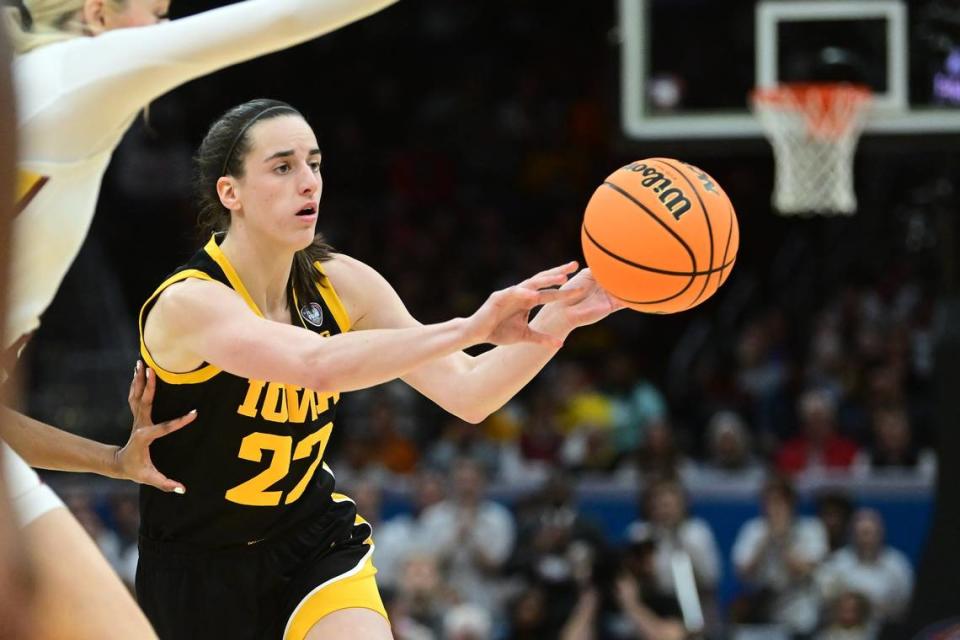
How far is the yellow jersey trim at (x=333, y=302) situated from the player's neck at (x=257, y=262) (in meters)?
0.17

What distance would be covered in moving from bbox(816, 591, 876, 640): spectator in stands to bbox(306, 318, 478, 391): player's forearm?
6002 mm

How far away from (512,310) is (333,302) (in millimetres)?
874

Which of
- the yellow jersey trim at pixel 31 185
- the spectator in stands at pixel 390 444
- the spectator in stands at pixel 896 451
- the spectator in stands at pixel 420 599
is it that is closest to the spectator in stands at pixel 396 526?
the spectator in stands at pixel 420 599

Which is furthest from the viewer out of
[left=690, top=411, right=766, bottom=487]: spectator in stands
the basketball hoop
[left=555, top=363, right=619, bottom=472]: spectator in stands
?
[left=555, top=363, right=619, bottom=472]: spectator in stands

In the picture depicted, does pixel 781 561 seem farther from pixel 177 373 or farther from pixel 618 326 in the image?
pixel 177 373

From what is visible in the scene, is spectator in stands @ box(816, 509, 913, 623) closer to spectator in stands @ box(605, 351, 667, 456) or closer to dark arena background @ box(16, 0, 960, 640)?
dark arena background @ box(16, 0, 960, 640)

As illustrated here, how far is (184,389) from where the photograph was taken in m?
4.07

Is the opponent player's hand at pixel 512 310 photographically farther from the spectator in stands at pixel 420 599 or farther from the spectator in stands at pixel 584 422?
the spectator in stands at pixel 584 422

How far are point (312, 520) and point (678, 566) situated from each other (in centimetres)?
548

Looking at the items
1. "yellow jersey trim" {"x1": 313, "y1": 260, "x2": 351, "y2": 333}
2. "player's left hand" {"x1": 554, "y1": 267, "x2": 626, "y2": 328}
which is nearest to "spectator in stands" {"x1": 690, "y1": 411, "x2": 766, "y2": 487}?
"yellow jersey trim" {"x1": 313, "y1": 260, "x2": 351, "y2": 333}

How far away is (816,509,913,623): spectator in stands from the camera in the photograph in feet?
30.6

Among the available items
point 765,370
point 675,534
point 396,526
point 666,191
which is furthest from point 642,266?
point 765,370

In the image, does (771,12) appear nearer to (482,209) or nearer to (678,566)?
(678,566)

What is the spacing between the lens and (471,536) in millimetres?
9844
